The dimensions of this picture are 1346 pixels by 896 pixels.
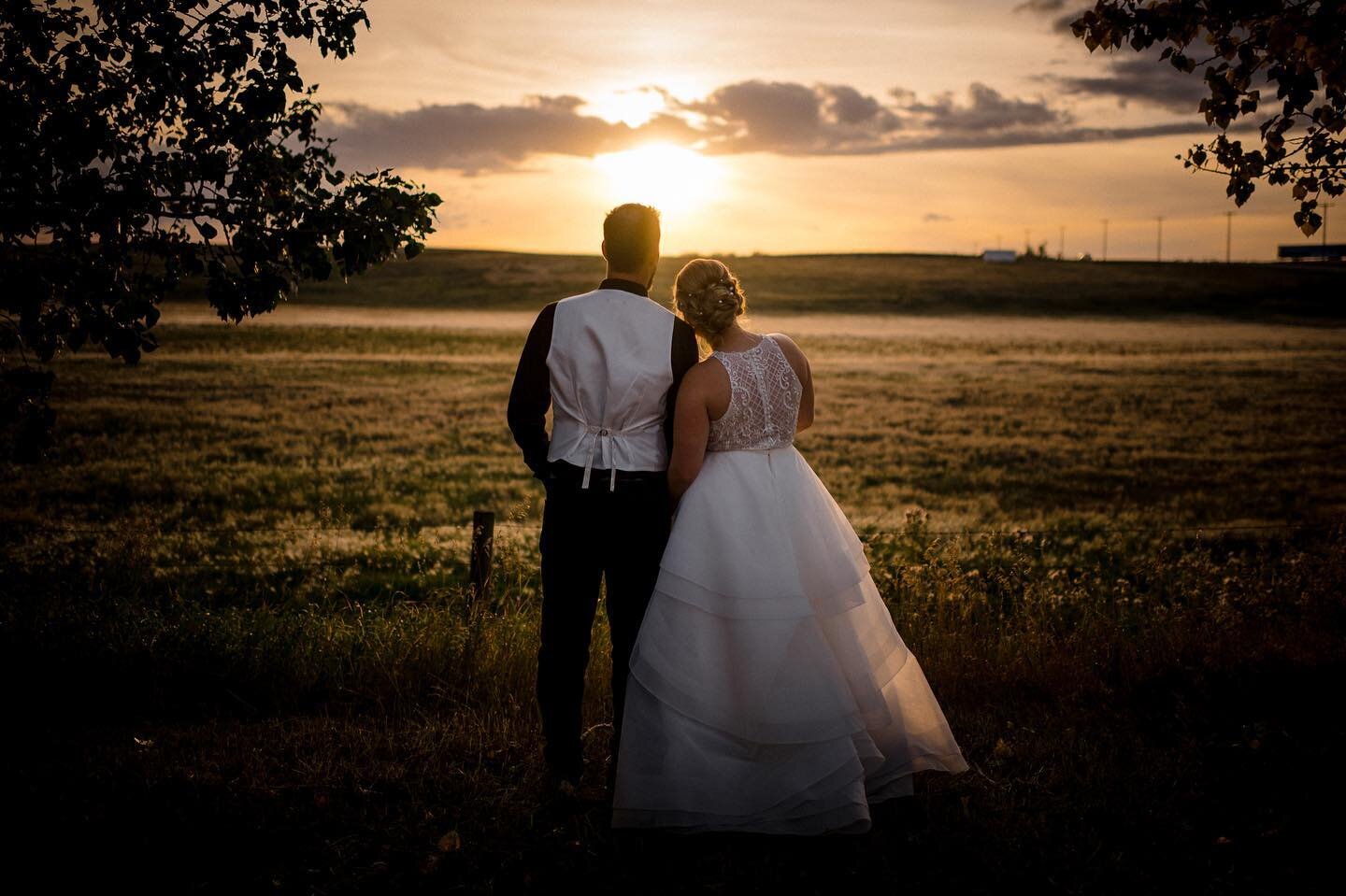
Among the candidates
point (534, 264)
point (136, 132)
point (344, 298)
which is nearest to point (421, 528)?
point (136, 132)

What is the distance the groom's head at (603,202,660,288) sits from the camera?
15.3 feet

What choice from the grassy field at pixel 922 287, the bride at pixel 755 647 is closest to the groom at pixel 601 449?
the bride at pixel 755 647

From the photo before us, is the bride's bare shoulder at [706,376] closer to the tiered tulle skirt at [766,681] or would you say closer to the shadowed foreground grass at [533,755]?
the tiered tulle skirt at [766,681]

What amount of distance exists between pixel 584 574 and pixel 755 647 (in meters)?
0.86

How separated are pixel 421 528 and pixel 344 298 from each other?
82.9m

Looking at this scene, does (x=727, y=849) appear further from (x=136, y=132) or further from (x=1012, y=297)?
(x=1012, y=297)

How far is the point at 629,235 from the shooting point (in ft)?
15.3

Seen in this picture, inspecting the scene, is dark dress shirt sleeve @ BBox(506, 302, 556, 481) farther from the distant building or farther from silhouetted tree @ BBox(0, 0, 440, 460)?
the distant building

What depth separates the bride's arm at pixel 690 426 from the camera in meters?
4.62

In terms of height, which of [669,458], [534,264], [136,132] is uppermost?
[534,264]

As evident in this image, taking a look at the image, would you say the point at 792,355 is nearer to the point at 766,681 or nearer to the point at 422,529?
the point at 766,681

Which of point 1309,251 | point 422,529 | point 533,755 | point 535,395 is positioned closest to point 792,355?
point 535,395

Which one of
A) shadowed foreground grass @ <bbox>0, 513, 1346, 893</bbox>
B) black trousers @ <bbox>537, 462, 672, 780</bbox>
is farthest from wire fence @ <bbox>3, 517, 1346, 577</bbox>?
black trousers @ <bbox>537, 462, 672, 780</bbox>

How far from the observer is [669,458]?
476 centimetres
